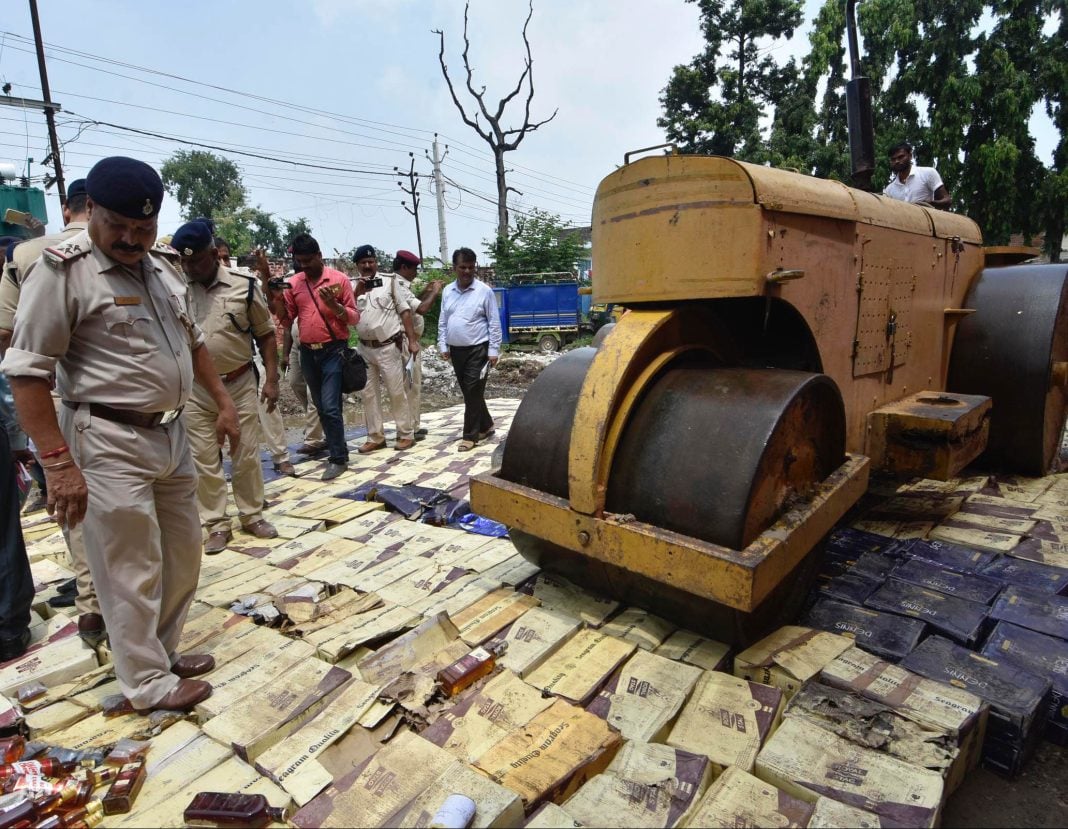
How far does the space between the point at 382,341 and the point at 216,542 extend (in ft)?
8.50

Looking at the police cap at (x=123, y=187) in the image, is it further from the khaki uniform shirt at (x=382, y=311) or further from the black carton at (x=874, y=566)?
the khaki uniform shirt at (x=382, y=311)

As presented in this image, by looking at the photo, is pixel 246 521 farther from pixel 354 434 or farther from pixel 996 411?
pixel 996 411

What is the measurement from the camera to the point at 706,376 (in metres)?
2.58

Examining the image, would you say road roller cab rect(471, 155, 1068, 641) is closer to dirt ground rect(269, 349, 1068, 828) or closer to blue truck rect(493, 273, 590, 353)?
dirt ground rect(269, 349, 1068, 828)

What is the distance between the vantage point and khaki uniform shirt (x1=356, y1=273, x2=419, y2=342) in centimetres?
603

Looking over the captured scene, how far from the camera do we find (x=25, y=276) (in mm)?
2838

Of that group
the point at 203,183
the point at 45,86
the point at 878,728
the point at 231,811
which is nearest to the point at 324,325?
the point at 231,811

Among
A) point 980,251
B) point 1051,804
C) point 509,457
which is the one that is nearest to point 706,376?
point 509,457

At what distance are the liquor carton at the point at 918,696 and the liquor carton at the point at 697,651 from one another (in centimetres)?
34

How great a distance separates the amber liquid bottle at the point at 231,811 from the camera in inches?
70.9

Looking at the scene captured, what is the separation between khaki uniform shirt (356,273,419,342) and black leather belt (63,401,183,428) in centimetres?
361

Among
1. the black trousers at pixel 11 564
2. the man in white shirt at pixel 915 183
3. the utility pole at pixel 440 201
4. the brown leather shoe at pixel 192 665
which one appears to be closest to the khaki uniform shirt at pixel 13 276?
the black trousers at pixel 11 564

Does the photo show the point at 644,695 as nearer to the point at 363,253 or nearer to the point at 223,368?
the point at 223,368

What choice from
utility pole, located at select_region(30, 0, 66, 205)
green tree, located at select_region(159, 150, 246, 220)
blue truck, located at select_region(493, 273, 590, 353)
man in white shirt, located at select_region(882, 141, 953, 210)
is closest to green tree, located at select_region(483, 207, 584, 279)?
blue truck, located at select_region(493, 273, 590, 353)
